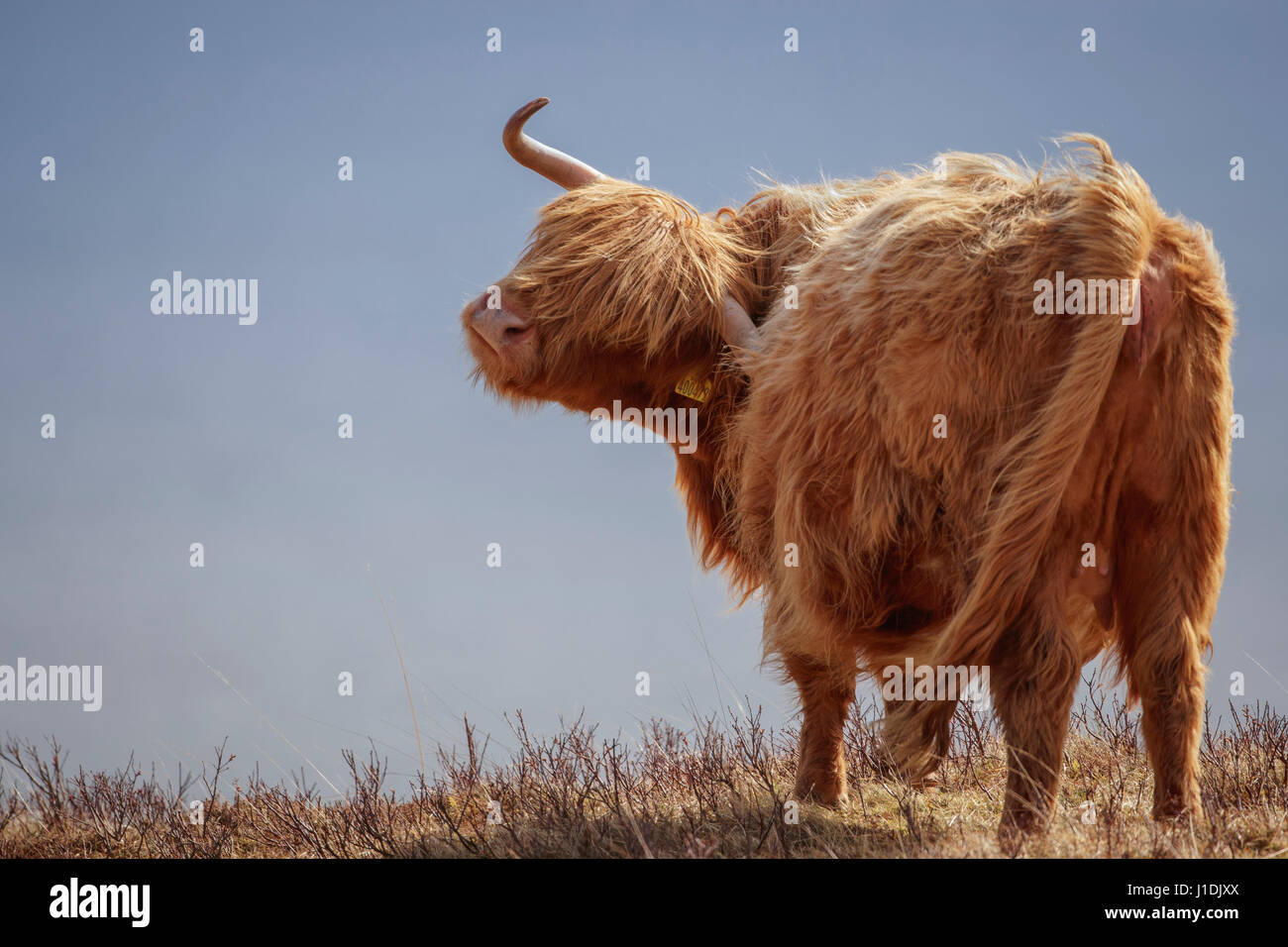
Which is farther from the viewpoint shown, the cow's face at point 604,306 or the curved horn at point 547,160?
the curved horn at point 547,160

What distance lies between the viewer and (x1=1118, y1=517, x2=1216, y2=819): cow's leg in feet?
11.1

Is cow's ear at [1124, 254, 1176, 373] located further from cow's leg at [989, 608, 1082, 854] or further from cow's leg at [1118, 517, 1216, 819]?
cow's leg at [989, 608, 1082, 854]

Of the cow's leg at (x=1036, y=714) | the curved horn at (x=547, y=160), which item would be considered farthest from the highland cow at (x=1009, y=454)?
the curved horn at (x=547, y=160)

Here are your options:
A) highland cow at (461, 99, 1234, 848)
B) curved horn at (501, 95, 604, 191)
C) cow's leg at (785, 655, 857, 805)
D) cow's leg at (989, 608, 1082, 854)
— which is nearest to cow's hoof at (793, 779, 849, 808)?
cow's leg at (785, 655, 857, 805)

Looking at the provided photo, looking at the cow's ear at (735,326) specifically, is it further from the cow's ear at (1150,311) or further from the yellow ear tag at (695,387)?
the cow's ear at (1150,311)

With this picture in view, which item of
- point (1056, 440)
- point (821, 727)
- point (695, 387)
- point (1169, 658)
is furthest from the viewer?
point (695, 387)

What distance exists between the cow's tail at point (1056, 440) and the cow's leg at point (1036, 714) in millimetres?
95

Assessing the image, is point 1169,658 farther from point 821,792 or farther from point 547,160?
point 547,160

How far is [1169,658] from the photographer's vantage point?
→ 3.39 metres

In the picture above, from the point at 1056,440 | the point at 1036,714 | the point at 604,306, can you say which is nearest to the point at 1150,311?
the point at 1056,440

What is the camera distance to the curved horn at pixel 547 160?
5.12 meters

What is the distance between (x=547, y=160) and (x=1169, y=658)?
347 centimetres
